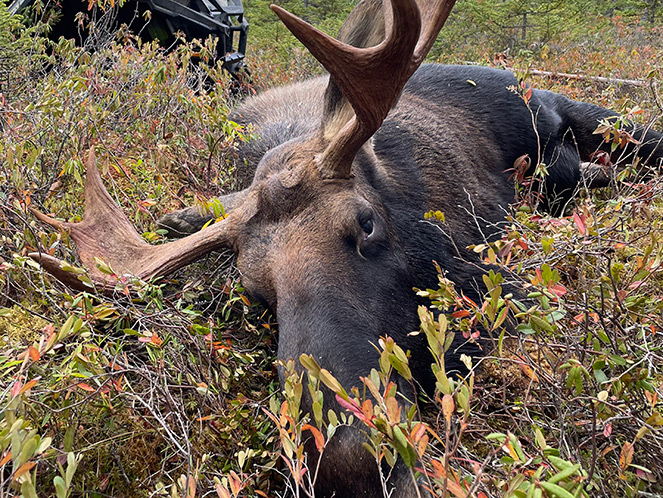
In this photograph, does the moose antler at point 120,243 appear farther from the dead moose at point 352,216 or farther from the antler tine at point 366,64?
the antler tine at point 366,64

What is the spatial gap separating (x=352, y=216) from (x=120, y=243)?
162cm

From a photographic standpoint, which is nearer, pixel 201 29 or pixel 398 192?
pixel 398 192

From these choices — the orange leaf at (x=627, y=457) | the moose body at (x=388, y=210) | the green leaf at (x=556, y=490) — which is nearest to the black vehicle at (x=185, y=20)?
the moose body at (x=388, y=210)

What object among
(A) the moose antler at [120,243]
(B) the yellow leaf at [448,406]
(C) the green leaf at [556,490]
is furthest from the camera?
(A) the moose antler at [120,243]

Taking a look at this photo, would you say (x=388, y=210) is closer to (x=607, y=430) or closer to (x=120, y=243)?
(x=120, y=243)

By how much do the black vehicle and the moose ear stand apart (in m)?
6.39

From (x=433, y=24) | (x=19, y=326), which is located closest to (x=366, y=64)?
(x=433, y=24)

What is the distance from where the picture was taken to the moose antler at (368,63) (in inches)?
93.7

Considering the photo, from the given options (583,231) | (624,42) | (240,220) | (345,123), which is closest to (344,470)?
(583,231)

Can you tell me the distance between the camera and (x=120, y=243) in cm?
347

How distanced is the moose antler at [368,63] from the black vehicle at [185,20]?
6706 millimetres

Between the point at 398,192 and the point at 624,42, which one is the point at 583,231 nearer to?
the point at 398,192

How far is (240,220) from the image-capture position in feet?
10.7

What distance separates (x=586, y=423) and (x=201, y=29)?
32.1 ft
